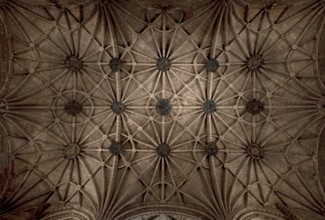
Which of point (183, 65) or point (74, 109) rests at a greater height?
point (183, 65)

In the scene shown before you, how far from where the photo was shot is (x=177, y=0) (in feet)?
73.4

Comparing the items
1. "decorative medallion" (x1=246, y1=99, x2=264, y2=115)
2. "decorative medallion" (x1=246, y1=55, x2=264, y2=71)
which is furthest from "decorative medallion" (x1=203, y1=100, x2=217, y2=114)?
"decorative medallion" (x1=246, y1=55, x2=264, y2=71)

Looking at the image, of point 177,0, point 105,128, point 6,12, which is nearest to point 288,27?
point 177,0

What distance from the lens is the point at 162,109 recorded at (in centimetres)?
2545

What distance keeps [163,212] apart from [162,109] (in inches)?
258

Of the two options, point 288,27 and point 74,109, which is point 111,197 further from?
point 288,27

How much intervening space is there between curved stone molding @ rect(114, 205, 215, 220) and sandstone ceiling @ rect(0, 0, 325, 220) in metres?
0.06

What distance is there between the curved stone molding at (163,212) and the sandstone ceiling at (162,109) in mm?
61

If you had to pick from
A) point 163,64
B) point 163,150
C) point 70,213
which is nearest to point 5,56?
point 163,64

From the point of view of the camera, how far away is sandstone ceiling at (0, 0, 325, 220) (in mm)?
22469

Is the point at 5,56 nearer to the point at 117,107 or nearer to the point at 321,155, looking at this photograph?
the point at 117,107

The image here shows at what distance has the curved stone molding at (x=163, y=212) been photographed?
75.7ft

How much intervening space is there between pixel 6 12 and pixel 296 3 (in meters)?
16.0

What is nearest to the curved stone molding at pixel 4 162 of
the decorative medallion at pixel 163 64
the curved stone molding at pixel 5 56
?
the curved stone molding at pixel 5 56
